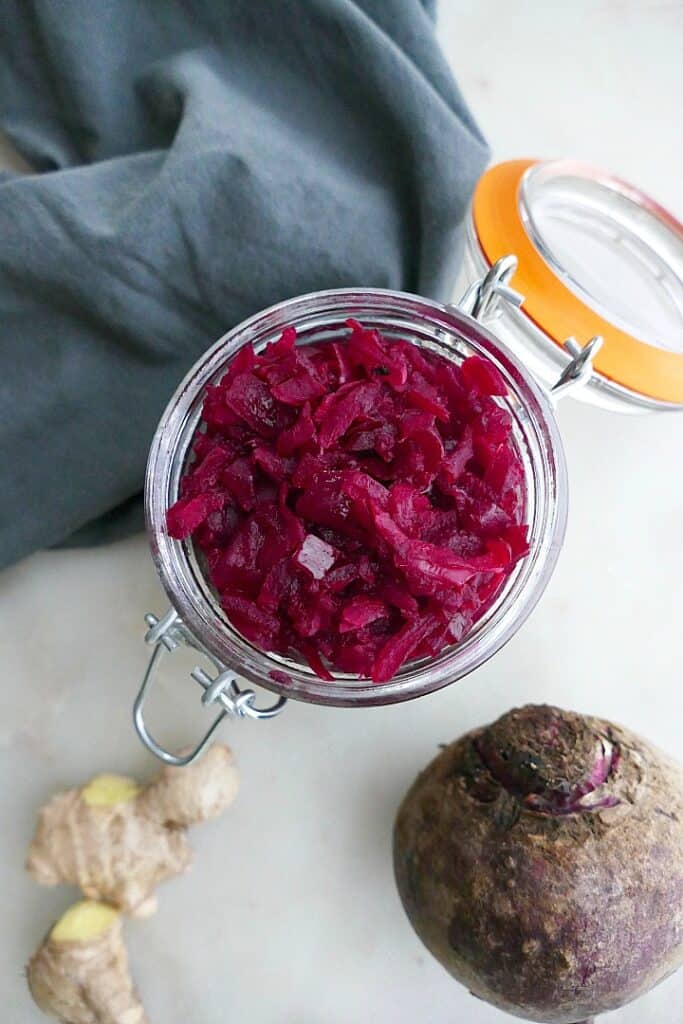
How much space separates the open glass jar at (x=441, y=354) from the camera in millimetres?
624

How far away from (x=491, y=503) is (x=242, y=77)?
1.65 ft

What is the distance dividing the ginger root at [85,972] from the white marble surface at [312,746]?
0.04 meters

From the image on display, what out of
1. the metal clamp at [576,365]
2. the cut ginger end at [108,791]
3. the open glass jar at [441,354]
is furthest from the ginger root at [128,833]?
the metal clamp at [576,365]

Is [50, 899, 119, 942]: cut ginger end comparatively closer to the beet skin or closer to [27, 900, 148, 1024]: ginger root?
[27, 900, 148, 1024]: ginger root

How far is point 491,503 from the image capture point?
0.59 m

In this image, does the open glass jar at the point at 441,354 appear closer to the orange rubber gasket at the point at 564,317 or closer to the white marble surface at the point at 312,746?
the orange rubber gasket at the point at 564,317

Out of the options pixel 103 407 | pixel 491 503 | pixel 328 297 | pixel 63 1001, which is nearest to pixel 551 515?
pixel 491 503

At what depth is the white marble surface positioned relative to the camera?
869 mm

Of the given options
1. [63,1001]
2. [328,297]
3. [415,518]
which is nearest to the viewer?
[415,518]

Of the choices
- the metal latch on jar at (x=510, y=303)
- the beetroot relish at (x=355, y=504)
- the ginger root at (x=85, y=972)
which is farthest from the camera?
the ginger root at (x=85, y=972)

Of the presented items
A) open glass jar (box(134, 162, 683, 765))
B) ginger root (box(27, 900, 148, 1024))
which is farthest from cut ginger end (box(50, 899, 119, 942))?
open glass jar (box(134, 162, 683, 765))

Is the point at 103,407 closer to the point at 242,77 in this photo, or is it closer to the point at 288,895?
the point at 242,77

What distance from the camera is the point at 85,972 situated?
2.66 ft

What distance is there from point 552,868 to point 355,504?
0.36m
